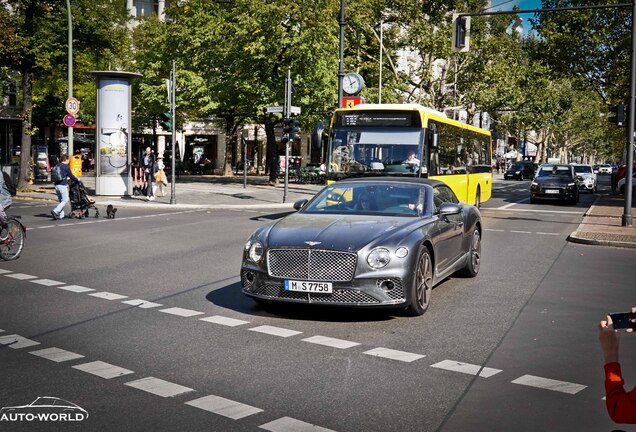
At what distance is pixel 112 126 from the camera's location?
2755 cm

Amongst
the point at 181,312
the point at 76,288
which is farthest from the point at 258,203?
the point at 181,312

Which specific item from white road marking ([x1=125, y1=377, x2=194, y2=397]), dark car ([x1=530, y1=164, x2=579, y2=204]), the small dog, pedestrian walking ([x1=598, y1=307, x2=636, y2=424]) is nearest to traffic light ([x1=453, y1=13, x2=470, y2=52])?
the small dog

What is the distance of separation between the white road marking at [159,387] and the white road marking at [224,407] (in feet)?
0.80

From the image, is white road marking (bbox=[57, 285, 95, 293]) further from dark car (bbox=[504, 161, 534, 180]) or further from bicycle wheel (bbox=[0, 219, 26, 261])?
dark car (bbox=[504, 161, 534, 180])

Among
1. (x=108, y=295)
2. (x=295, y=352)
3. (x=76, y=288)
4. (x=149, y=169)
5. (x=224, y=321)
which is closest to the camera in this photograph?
(x=295, y=352)

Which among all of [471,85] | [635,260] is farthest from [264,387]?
[471,85]

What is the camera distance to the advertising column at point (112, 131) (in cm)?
2747

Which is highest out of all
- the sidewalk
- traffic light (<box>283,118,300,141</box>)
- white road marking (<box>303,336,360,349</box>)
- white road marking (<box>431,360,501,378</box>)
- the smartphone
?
traffic light (<box>283,118,300,141</box>)

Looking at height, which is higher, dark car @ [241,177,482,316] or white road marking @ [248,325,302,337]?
dark car @ [241,177,482,316]

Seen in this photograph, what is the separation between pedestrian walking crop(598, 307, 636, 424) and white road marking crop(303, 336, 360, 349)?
12.1 feet

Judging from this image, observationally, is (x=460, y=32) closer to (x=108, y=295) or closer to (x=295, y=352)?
(x=108, y=295)

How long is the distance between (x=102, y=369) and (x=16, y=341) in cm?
140

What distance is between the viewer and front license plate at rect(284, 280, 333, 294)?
294 inches

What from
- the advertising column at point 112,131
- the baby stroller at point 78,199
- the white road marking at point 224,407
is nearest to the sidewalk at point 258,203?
the advertising column at point 112,131
